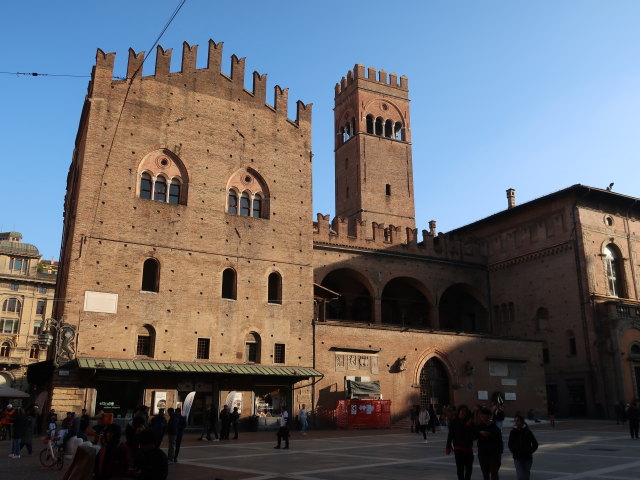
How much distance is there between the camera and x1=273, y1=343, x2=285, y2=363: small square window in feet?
88.3

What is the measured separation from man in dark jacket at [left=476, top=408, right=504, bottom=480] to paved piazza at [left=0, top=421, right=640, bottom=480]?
96.1 inches

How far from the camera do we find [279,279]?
28359mm

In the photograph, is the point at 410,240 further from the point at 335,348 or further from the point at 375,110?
the point at 375,110

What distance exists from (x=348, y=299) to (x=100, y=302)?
15.8 m

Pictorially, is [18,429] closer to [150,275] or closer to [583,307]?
[150,275]

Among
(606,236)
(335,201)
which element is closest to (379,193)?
(335,201)

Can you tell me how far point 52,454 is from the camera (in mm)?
13367

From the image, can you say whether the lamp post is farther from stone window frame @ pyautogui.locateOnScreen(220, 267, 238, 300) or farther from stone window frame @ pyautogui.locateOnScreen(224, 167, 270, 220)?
stone window frame @ pyautogui.locateOnScreen(224, 167, 270, 220)

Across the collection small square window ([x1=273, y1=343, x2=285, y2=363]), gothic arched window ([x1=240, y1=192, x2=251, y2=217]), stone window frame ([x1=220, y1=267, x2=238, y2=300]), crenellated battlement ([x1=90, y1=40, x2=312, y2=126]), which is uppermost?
crenellated battlement ([x1=90, y1=40, x2=312, y2=126])

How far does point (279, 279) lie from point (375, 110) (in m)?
23.4

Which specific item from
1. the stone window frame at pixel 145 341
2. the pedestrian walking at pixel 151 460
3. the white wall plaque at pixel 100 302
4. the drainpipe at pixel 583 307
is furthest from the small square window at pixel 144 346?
the drainpipe at pixel 583 307

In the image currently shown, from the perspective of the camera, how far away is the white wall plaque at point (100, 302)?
23734 mm

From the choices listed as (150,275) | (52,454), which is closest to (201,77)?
(150,275)

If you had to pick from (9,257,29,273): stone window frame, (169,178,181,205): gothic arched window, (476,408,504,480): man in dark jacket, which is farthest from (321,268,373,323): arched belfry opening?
(9,257,29,273): stone window frame
